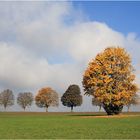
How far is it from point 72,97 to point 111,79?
7073cm

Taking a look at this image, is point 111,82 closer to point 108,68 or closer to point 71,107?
point 108,68

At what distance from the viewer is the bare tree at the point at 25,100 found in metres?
169

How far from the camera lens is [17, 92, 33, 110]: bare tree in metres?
169

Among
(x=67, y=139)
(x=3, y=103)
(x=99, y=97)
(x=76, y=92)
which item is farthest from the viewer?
(x=3, y=103)

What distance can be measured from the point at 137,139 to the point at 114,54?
57127mm

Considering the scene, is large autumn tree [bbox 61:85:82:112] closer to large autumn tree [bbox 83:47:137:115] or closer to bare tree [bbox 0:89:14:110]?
bare tree [bbox 0:89:14:110]

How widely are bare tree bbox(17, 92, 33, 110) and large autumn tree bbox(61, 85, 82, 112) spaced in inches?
899

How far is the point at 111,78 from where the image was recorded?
79.3 metres

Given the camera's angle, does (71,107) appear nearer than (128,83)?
No

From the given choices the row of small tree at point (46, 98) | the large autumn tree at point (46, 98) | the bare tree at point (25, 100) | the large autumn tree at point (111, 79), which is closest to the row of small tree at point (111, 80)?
the large autumn tree at point (111, 79)

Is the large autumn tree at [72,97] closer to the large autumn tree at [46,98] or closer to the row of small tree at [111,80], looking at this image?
the large autumn tree at [46,98]

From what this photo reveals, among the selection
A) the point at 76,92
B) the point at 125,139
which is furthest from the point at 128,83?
the point at 76,92

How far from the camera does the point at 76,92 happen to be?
150 m

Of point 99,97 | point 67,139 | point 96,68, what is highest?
point 96,68
